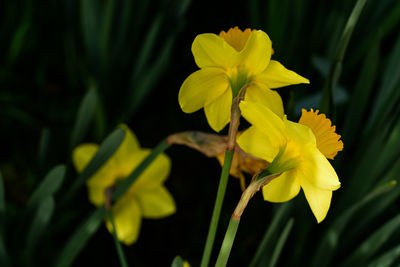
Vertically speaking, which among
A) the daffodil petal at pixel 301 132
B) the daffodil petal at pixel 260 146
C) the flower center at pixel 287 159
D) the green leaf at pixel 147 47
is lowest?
the green leaf at pixel 147 47

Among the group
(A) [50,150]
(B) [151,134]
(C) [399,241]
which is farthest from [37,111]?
(C) [399,241]

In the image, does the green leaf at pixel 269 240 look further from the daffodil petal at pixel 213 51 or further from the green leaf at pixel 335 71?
the daffodil petal at pixel 213 51

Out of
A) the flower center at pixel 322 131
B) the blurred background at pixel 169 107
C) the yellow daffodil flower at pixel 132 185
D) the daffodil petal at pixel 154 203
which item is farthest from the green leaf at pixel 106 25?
the flower center at pixel 322 131

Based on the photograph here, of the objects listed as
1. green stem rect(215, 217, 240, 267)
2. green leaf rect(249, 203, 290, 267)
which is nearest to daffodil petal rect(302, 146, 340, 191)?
green stem rect(215, 217, 240, 267)

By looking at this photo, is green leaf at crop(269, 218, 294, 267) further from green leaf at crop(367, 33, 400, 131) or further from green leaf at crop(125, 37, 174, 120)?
green leaf at crop(125, 37, 174, 120)

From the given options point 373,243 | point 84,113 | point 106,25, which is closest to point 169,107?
point 106,25

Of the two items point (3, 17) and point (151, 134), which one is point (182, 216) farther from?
point (3, 17)
